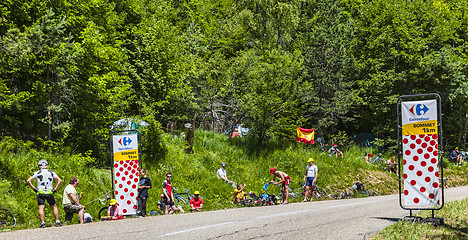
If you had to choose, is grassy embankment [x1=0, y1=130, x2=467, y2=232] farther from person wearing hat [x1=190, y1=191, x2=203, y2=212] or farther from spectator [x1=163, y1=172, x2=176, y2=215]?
spectator [x1=163, y1=172, x2=176, y2=215]

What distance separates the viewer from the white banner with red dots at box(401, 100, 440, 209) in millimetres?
9680

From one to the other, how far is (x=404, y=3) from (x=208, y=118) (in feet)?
70.3

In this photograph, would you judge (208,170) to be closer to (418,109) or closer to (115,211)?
(115,211)

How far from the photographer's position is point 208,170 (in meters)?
23.4

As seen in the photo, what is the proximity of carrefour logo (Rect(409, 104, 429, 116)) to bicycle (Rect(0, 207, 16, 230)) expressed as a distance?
1125 centimetres

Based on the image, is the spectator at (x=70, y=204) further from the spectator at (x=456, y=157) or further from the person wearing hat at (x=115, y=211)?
the spectator at (x=456, y=157)

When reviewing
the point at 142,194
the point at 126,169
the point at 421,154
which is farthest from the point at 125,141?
the point at 421,154

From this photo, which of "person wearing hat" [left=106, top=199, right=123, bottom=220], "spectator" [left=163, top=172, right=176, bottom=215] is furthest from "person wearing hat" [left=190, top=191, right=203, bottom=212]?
"person wearing hat" [left=106, top=199, right=123, bottom=220]

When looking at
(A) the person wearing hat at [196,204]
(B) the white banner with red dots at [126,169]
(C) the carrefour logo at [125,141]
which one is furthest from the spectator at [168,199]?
(C) the carrefour logo at [125,141]

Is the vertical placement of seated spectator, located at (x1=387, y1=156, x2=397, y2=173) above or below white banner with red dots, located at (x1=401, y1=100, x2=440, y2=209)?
below

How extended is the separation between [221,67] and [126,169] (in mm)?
16984

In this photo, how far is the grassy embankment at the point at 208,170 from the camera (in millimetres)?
16016

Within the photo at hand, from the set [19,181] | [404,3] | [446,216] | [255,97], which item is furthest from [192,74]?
[404,3]

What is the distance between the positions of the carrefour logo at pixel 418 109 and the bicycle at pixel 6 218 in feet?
36.9
